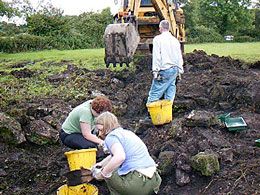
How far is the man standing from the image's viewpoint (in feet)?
23.0

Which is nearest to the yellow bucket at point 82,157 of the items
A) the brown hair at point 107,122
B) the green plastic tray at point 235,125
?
the brown hair at point 107,122

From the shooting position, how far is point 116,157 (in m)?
4.07

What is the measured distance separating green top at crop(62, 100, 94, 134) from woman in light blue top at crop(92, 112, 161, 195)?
0.83 meters

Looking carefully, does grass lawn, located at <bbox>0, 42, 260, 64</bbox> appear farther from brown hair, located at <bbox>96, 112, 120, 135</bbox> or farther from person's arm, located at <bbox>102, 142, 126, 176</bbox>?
person's arm, located at <bbox>102, 142, 126, 176</bbox>

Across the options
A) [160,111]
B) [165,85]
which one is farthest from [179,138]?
[165,85]

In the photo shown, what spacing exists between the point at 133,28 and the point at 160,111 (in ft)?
8.74

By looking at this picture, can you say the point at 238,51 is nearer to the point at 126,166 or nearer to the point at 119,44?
the point at 119,44

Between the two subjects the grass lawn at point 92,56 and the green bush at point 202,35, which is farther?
the green bush at point 202,35

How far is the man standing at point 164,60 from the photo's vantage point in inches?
275

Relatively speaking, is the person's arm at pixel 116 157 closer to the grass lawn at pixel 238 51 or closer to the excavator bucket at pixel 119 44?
the excavator bucket at pixel 119 44

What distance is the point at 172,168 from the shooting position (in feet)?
16.9

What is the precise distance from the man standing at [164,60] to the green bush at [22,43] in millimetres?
19178

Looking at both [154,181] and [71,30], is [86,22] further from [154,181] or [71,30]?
[154,181]

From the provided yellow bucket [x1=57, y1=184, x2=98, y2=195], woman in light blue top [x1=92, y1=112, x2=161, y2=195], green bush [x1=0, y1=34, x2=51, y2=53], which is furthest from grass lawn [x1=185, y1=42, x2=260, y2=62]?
woman in light blue top [x1=92, y1=112, x2=161, y2=195]
